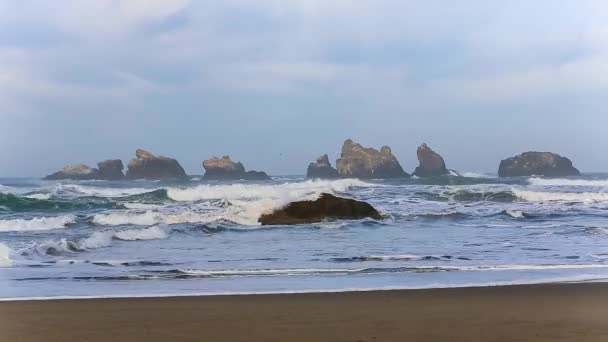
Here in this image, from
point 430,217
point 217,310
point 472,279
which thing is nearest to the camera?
point 217,310

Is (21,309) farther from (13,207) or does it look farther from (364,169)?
(364,169)

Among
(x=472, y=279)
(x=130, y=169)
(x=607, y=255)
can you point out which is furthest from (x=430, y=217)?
(x=130, y=169)

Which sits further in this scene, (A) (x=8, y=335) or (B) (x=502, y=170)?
(B) (x=502, y=170)

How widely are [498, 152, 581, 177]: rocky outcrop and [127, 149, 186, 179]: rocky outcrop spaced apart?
1718 cm

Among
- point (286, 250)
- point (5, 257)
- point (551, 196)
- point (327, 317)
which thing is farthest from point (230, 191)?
point (327, 317)

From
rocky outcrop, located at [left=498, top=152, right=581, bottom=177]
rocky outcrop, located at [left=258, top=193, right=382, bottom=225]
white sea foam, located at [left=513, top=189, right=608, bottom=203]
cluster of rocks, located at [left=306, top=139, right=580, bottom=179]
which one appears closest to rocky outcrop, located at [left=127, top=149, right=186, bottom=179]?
cluster of rocks, located at [left=306, top=139, right=580, bottom=179]

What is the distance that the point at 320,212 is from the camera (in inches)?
590

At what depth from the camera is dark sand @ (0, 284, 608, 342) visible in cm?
438

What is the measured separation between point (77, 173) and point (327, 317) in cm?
2851

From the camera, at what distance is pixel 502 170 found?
39.7 meters

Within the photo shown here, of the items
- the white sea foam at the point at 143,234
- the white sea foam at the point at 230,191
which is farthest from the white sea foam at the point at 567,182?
the white sea foam at the point at 143,234

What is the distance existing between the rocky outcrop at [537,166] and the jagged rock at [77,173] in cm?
2073

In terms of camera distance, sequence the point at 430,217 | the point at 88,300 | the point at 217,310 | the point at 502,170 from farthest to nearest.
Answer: the point at 502,170, the point at 430,217, the point at 88,300, the point at 217,310

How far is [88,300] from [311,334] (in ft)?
7.09
